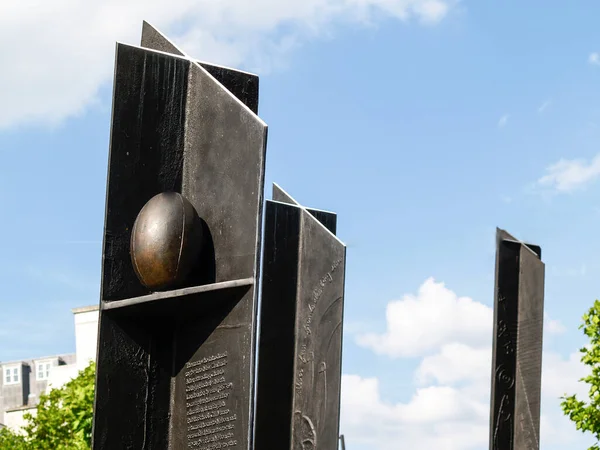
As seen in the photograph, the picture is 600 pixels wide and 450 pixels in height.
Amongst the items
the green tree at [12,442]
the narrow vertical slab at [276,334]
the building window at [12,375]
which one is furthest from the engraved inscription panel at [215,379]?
the building window at [12,375]

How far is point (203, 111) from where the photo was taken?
21.9ft

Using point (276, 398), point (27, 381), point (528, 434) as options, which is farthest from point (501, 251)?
point (27, 381)

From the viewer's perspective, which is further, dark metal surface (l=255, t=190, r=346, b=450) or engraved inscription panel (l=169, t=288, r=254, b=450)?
dark metal surface (l=255, t=190, r=346, b=450)

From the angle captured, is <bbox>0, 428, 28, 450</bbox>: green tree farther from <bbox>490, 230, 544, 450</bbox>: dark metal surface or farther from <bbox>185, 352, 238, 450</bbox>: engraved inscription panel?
<bbox>185, 352, 238, 450</bbox>: engraved inscription panel

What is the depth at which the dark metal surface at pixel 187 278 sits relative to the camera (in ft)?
20.1

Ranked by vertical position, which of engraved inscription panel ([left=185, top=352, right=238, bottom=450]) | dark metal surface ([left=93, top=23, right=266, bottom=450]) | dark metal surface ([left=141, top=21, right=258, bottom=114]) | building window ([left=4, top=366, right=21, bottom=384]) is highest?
building window ([left=4, top=366, right=21, bottom=384])

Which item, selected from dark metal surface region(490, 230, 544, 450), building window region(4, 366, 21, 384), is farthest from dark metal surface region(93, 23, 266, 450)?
building window region(4, 366, 21, 384)

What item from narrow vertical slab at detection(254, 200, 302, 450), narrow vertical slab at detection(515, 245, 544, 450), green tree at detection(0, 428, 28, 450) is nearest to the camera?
narrow vertical slab at detection(254, 200, 302, 450)

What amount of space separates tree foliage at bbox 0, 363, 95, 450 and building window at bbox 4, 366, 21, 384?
3507cm

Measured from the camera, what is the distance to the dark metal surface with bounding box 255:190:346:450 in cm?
996

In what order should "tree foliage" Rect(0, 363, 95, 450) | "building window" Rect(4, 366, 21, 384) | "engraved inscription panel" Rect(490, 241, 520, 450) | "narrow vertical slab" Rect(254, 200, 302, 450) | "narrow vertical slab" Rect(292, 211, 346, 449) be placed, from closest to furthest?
"narrow vertical slab" Rect(254, 200, 302, 450)
"narrow vertical slab" Rect(292, 211, 346, 449)
"engraved inscription panel" Rect(490, 241, 520, 450)
"tree foliage" Rect(0, 363, 95, 450)
"building window" Rect(4, 366, 21, 384)

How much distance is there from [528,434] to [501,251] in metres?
2.08

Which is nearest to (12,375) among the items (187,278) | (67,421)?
(67,421)

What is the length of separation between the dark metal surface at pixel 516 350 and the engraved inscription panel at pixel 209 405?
18.0ft
